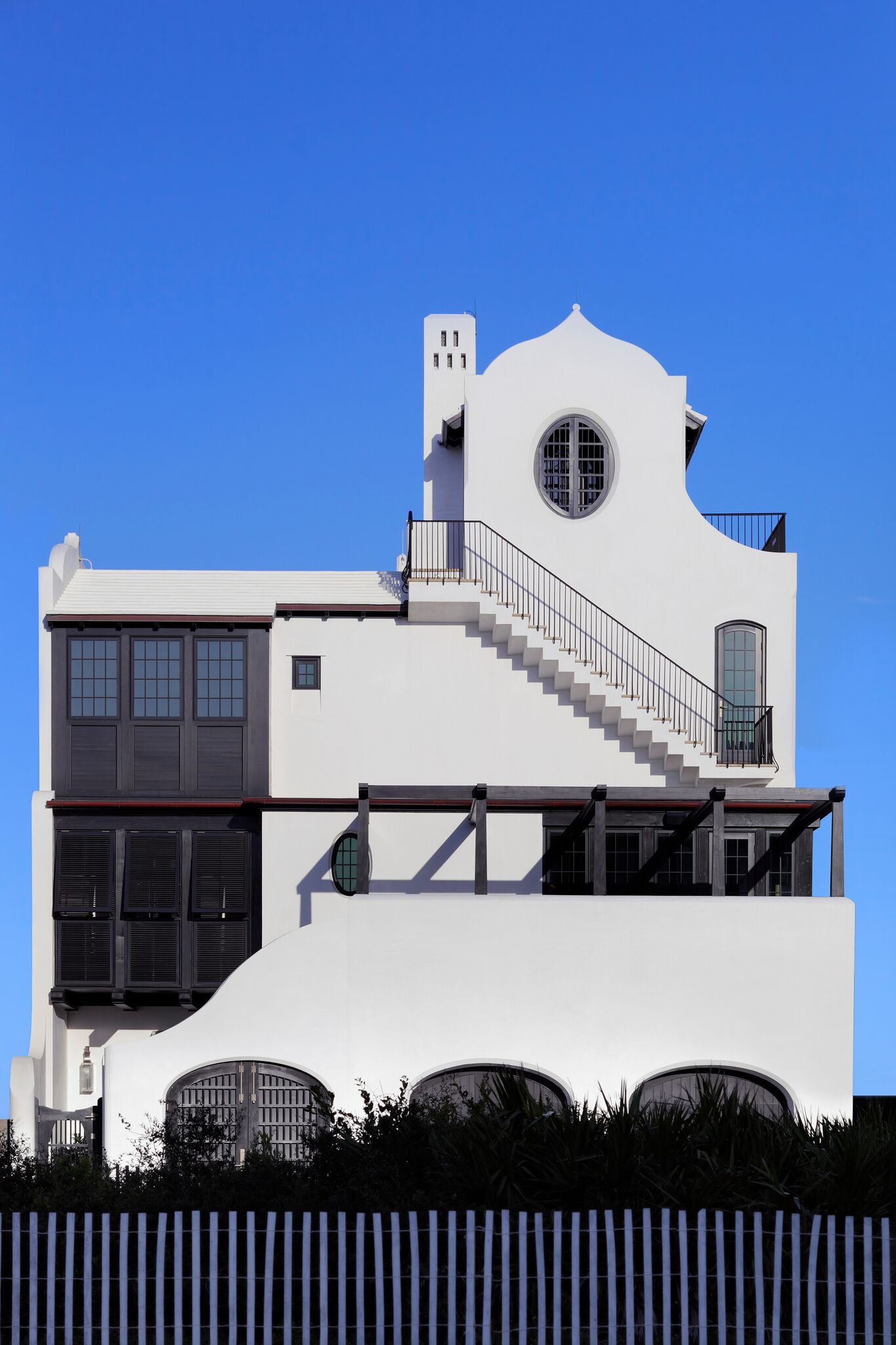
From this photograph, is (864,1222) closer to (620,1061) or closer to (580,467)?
(620,1061)

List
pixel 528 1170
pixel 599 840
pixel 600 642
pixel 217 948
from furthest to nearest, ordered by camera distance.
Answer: pixel 600 642
pixel 217 948
pixel 599 840
pixel 528 1170

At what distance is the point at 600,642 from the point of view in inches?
1025

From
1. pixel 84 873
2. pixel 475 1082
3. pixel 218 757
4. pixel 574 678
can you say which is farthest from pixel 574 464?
pixel 475 1082

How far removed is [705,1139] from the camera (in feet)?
47.5

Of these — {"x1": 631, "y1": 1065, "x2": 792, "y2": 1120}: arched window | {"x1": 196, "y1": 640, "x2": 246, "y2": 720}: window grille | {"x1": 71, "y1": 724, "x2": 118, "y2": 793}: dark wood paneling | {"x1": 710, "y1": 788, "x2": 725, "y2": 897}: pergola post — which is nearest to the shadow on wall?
{"x1": 196, "y1": 640, "x2": 246, "y2": 720}: window grille

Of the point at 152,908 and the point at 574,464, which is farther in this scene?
the point at 574,464

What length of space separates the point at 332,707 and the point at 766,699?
8197mm

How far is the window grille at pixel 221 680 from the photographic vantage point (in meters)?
25.1

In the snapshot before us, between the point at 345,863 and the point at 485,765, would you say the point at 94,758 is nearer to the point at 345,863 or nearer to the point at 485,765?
the point at 345,863

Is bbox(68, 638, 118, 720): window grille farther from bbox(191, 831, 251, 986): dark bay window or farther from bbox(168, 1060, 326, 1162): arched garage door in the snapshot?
bbox(168, 1060, 326, 1162): arched garage door

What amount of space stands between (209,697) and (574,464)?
27.4ft

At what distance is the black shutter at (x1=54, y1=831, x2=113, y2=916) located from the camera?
2461 cm

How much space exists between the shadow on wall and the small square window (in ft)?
9.16

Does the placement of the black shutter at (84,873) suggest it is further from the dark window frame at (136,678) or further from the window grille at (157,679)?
the window grille at (157,679)
